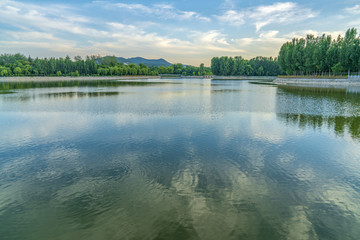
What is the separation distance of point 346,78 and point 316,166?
234 feet

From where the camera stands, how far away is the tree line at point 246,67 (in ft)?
564

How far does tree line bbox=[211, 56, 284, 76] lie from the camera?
6772 inches

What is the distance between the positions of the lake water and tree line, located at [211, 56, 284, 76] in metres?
166

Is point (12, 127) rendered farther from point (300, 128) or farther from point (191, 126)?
point (300, 128)

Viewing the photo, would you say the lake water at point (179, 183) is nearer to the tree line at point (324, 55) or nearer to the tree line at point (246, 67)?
the tree line at point (324, 55)

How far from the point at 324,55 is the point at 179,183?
3395 inches

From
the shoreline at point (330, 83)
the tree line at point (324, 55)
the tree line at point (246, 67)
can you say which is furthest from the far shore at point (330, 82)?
the tree line at point (246, 67)

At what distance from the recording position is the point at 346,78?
214 feet

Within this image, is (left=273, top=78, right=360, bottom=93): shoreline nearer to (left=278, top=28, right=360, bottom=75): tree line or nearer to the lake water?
(left=278, top=28, right=360, bottom=75): tree line

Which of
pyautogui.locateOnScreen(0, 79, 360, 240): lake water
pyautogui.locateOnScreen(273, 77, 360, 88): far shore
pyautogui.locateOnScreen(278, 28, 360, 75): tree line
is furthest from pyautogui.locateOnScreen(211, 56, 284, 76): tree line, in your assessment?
pyautogui.locateOnScreen(0, 79, 360, 240): lake water

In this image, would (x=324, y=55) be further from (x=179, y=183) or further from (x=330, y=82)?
(x=179, y=183)

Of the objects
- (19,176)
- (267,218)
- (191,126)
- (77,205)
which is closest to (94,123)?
(191,126)

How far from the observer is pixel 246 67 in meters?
174

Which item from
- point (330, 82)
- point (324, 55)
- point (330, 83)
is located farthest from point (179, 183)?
point (324, 55)
